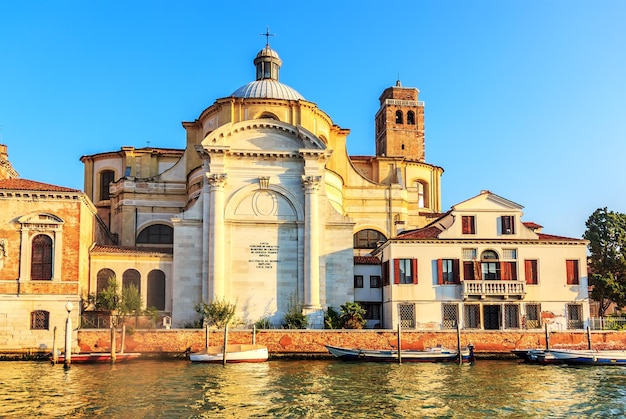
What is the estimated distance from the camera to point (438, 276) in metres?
37.9

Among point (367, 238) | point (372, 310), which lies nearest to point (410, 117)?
point (367, 238)

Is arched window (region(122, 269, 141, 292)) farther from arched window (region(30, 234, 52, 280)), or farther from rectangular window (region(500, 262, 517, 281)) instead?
rectangular window (region(500, 262, 517, 281))

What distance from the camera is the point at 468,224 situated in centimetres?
3856

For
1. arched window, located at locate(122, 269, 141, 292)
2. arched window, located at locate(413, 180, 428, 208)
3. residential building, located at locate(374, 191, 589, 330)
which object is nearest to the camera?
residential building, located at locate(374, 191, 589, 330)

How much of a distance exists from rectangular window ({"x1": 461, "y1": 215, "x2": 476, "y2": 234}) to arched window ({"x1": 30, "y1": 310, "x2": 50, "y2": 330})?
20033 mm

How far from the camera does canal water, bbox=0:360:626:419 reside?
20.8 metres

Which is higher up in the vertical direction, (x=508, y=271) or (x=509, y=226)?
(x=509, y=226)

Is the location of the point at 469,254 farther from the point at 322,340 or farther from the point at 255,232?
the point at 255,232

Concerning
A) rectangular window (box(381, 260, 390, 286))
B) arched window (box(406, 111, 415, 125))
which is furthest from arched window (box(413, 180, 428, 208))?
rectangular window (box(381, 260, 390, 286))

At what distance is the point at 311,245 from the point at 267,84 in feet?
42.8

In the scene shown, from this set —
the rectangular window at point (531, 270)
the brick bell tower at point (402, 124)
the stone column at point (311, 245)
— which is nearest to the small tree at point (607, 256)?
the rectangular window at point (531, 270)

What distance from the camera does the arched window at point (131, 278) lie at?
1521 inches

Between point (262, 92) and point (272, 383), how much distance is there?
24.7 meters

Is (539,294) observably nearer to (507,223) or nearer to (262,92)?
(507,223)
